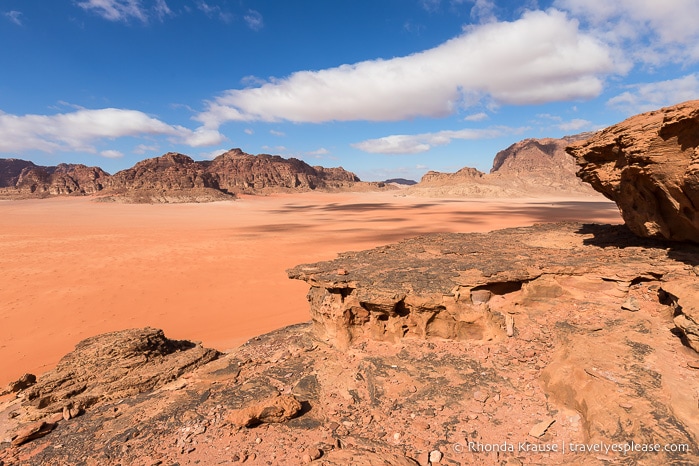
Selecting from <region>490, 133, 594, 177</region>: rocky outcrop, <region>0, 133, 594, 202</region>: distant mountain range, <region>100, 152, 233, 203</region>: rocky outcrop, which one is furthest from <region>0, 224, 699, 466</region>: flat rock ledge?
<region>490, 133, 594, 177</region>: rocky outcrop

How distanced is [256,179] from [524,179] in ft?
278

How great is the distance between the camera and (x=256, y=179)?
11475 centimetres

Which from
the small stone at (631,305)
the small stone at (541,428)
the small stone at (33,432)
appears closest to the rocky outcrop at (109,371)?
the small stone at (33,432)

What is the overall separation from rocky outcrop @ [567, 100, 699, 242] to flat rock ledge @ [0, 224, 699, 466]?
2.00ft

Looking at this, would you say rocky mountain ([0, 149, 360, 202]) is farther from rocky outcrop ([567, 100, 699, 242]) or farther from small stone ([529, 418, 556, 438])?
small stone ([529, 418, 556, 438])

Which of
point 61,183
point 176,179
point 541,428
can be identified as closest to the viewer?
point 541,428

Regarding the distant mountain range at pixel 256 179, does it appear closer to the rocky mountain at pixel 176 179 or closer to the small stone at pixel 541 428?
the rocky mountain at pixel 176 179

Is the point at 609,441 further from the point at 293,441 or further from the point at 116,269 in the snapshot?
the point at 116,269

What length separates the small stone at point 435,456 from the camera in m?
3.81

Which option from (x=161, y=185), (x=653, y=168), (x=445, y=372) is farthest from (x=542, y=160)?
(x=445, y=372)

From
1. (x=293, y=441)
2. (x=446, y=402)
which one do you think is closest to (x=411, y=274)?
(x=446, y=402)

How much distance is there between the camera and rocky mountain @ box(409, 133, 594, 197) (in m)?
83.6

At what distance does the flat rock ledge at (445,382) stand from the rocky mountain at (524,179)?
81312 millimetres

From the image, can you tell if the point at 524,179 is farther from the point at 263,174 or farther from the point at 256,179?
the point at 256,179
